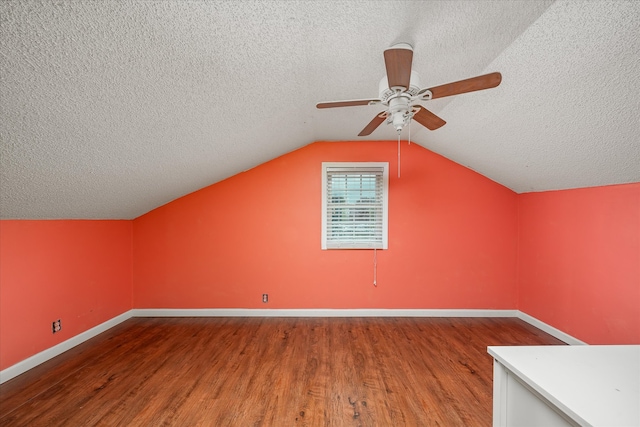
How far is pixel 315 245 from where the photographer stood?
3.63 metres

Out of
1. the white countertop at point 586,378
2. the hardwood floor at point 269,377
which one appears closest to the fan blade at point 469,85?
the white countertop at point 586,378

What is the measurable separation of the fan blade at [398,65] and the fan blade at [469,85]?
176 millimetres

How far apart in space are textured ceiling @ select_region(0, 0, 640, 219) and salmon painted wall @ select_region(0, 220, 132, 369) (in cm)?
27

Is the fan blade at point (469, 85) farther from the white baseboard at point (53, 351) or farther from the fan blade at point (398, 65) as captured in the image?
the white baseboard at point (53, 351)

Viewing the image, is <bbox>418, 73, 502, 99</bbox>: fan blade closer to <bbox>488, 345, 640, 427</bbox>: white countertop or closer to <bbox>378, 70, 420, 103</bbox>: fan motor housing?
<bbox>378, 70, 420, 103</bbox>: fan motor housing

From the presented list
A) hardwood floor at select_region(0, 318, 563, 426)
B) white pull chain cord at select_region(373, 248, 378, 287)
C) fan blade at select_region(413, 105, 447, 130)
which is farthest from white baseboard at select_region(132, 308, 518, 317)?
fan blade at select_region(413, 105, 447, 130)

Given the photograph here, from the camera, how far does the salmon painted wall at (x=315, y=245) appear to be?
361cm

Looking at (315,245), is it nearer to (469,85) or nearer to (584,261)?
(469,85)

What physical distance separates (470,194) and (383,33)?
2823 mm

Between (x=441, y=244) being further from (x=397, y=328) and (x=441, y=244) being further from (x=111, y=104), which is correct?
(x=111, y=104)

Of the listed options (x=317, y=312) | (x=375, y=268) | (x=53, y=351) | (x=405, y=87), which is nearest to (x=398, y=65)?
(x=405, y=87)

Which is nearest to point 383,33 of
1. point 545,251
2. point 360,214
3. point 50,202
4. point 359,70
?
point 359,70

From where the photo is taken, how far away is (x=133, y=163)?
212 cm

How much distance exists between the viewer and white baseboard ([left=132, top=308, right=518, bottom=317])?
3.59m
